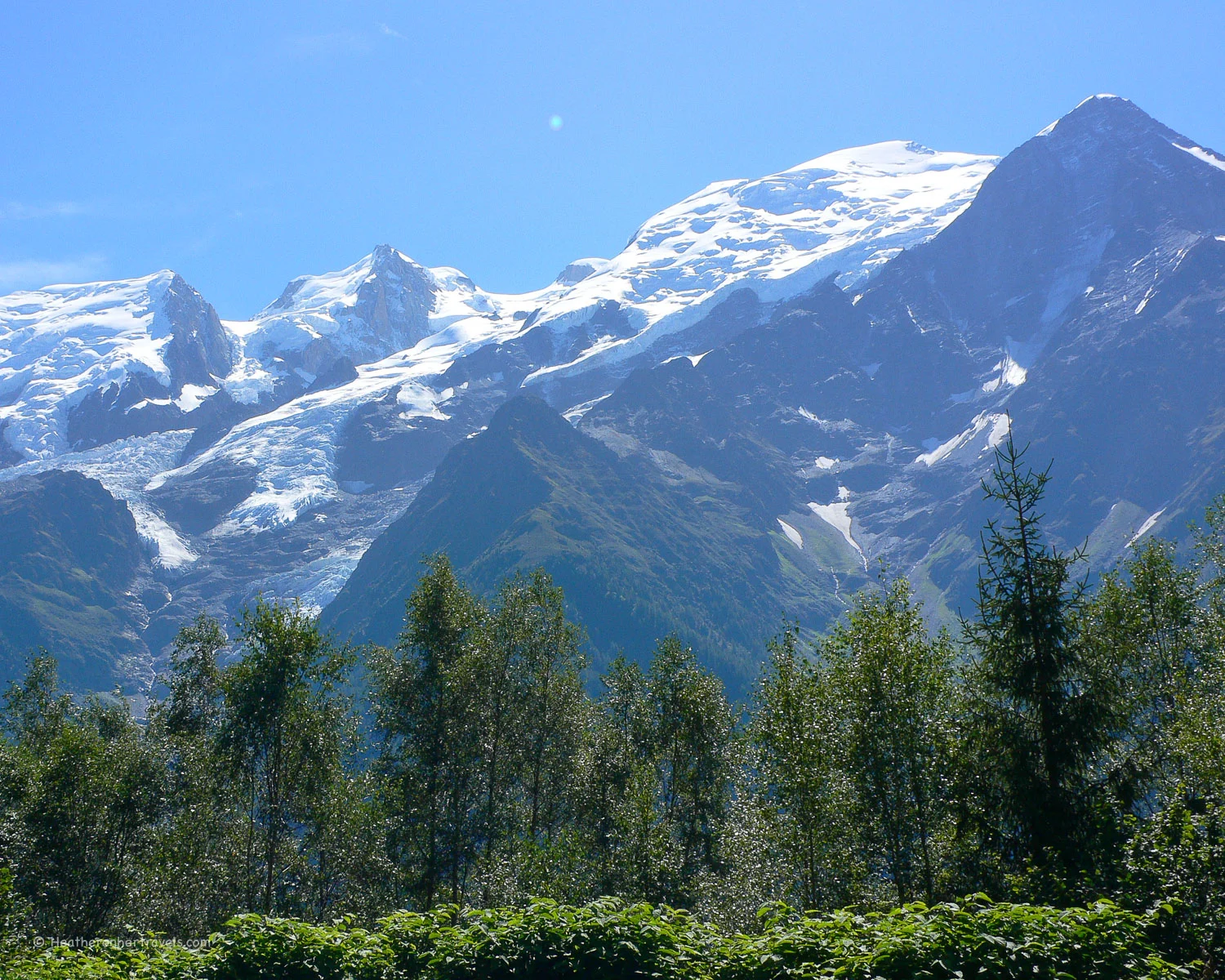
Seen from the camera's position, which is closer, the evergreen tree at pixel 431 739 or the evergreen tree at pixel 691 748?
the evergreen tree at pixel 431 739

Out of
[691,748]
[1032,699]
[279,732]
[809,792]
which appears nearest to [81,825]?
[279,732]

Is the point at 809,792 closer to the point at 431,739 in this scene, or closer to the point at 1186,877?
the point at 1186,877

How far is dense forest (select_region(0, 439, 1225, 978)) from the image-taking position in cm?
1691

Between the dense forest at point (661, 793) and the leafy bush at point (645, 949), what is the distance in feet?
0.24

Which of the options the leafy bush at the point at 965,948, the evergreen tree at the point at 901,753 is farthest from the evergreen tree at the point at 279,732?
the leafy bush at the point at 965,948

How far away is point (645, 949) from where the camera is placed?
16.0 meters

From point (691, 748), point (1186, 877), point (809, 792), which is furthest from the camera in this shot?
point (691, 748)

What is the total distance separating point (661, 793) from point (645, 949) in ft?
139

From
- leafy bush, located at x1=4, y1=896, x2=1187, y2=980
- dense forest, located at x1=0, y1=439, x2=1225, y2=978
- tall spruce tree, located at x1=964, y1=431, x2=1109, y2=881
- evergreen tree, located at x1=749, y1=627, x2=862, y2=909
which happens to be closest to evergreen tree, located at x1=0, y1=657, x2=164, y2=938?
dense forest, located at x1=0, y1=439, x2=1225, y2=978

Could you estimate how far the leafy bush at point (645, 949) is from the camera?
14242mm

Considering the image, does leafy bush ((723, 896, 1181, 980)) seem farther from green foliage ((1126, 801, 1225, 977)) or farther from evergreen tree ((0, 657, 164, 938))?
evergreen tree ((0, 657, 164, 938))

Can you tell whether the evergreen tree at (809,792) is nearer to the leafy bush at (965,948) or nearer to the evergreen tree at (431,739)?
the leafy bush at (965,948)

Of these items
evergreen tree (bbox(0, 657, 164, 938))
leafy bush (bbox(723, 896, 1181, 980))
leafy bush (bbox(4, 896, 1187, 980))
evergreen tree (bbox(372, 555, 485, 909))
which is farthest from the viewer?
evergreen tree (bbox(372, 555, 485, 909))

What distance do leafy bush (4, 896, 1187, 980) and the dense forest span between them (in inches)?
2.9
